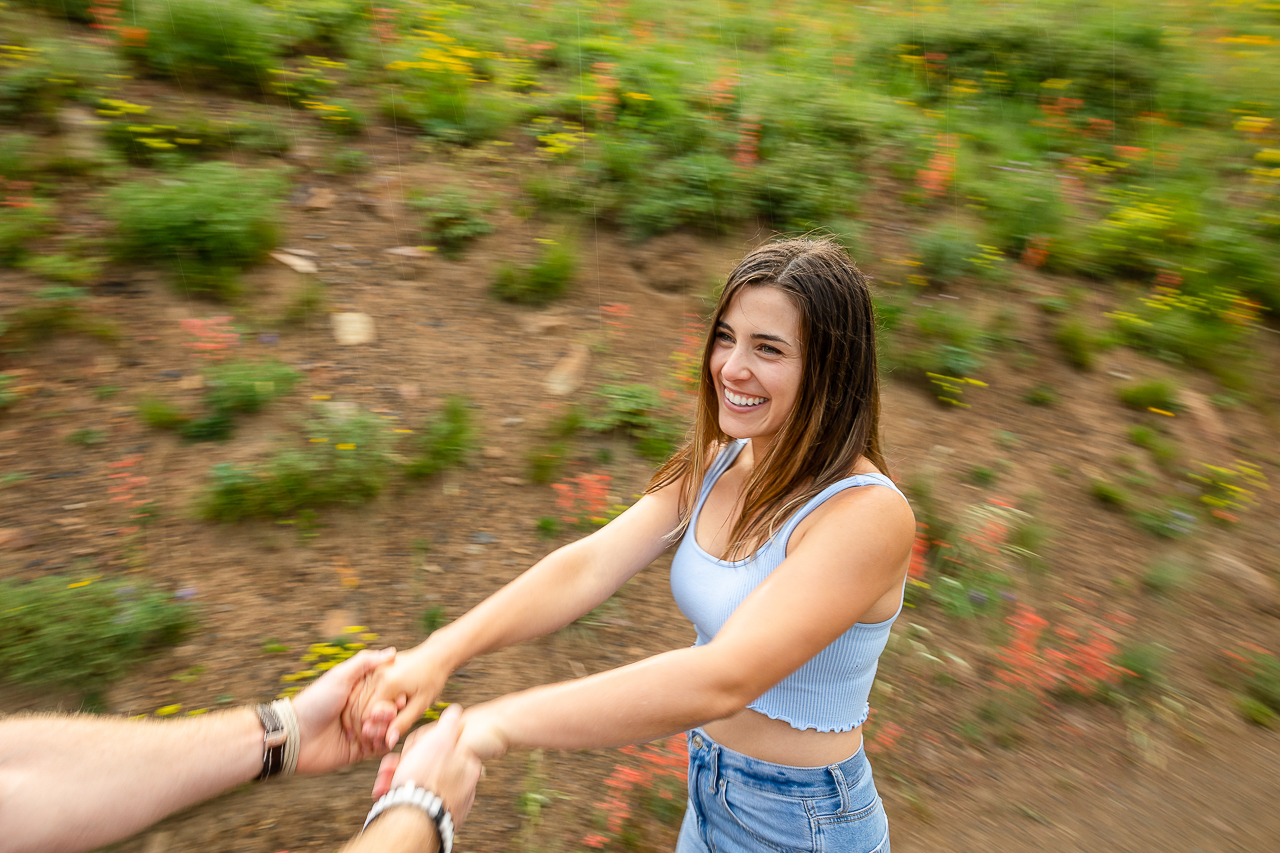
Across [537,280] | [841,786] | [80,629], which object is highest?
[537,280]

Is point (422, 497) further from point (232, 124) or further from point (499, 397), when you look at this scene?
point (232, 124)

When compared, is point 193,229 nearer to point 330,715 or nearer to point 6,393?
point 6,393

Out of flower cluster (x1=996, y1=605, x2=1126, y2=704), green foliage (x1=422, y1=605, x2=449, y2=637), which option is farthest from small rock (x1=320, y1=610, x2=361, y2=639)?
flower cluster (x1=996, y1=605, x2=1126, y2=704)

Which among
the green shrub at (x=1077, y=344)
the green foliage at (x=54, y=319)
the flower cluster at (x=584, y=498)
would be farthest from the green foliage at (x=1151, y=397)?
the green foliage at (x=54, y=319)

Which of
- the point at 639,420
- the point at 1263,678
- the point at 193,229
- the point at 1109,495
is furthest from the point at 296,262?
the point at 1263,678

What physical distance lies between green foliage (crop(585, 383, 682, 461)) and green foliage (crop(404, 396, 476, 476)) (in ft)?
2.12

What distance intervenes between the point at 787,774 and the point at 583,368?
2922 mm

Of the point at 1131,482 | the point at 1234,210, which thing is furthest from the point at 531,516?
the point at 1234,210

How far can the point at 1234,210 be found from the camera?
18.8 feet

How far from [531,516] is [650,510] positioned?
→ 66.3 inches

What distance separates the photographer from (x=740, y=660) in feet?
5.34

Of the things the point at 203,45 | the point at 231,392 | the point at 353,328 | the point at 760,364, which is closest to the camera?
the point at 760,364

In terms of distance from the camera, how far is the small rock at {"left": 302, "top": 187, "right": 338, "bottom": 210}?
4.75 m

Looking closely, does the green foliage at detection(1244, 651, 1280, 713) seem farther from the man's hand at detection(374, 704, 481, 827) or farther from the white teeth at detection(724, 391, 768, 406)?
the man's hand at detection(374, 704, 481, 827)
